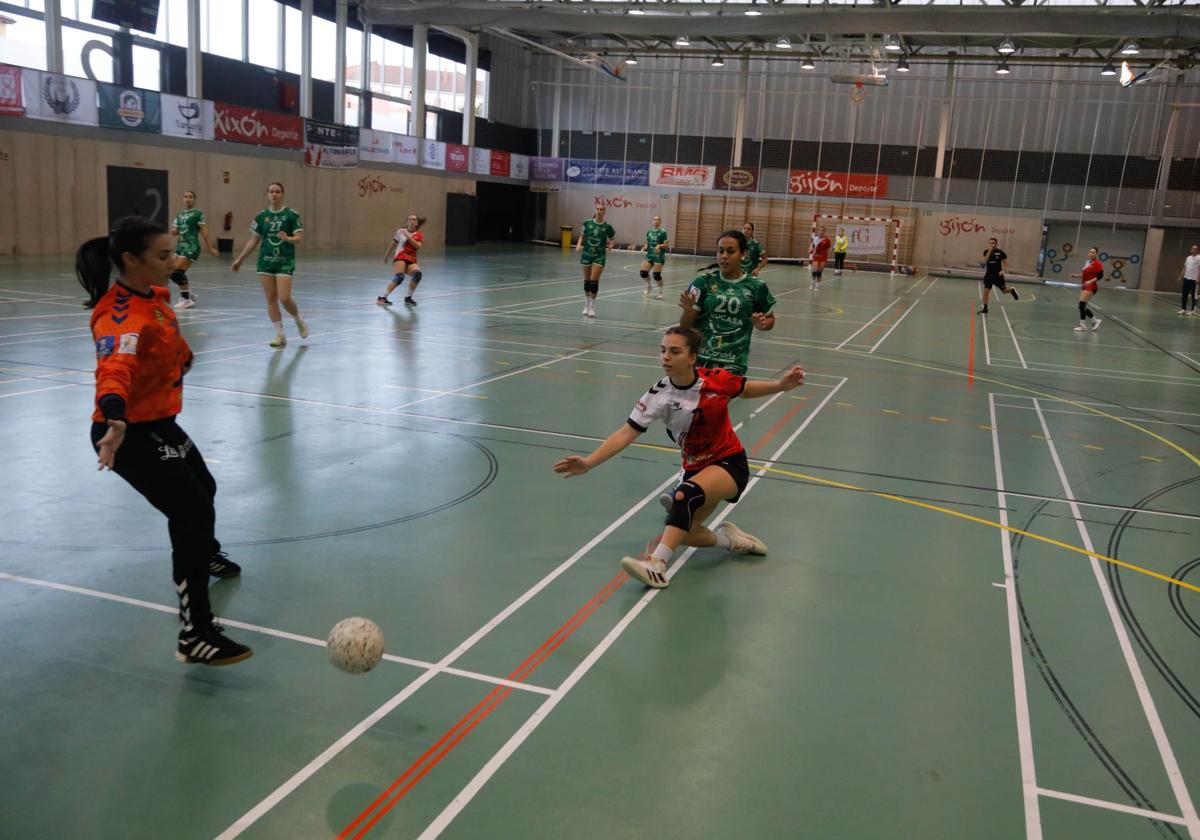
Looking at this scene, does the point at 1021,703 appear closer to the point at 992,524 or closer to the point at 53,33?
the point at 992,524

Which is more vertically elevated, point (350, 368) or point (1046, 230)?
point (1046, 230)

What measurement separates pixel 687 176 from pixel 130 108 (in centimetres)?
2820

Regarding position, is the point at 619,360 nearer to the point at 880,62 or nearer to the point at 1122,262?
the point at 880,62

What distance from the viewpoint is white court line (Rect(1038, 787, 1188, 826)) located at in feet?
12.4

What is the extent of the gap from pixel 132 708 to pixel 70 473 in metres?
4.05

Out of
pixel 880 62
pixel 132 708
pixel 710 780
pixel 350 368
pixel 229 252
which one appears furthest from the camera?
pixel 880 62

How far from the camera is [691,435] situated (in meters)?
6.25

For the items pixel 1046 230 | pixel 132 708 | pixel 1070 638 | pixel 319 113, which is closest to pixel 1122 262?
pixel 1046 230

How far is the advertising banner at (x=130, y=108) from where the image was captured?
91.2ft

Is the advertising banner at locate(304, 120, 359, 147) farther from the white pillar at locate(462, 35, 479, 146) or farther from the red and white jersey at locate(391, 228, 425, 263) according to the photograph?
the red and white jersey at locate(391, 228, 425, 263)

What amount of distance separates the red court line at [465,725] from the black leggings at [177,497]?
1.41 meters

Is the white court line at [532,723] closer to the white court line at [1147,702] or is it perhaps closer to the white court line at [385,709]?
the white court line at [385,709]

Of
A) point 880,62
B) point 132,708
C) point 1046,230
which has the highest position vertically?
point 880,62

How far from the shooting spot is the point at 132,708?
13.8ft
